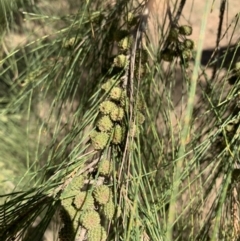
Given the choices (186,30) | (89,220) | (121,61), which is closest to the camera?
(89,220)

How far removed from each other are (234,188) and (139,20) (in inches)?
11.4

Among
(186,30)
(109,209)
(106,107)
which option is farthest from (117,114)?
(186,30)

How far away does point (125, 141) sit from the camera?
26.1 inches

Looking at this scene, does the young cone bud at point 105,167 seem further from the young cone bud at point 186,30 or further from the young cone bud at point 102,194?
the young cone bud at point 186,30

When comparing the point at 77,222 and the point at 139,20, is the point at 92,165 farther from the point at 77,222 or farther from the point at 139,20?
the point at 139,20

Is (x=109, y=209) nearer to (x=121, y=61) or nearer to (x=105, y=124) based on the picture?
(x=105, y=124)

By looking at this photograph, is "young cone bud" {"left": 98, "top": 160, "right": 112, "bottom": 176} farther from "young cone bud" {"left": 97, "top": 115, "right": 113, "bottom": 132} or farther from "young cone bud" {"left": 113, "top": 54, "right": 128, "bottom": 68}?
"young cone bud" {"left": 113, "top": 54, "right": 128, "bottom": 68}

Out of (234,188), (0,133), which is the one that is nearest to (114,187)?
(234,188)

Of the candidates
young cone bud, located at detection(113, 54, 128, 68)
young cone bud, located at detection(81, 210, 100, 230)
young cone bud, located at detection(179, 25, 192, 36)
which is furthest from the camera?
young cone bud, located at detection(179, 25, 192, 36)

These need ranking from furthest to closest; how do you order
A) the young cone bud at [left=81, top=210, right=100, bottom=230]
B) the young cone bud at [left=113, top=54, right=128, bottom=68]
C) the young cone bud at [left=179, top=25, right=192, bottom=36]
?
the young cone bud at [left=179, top=25, right=192, bottom=36], the young cone bud at [left=113, top=54, right=128, bottom=68], the young cone bud at [left=81, top=210, right=100, bottom=230]

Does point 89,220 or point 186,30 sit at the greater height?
point 186,30

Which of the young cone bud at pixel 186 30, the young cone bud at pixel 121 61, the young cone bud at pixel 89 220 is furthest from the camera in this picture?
the young cone bud at pixel 186 30

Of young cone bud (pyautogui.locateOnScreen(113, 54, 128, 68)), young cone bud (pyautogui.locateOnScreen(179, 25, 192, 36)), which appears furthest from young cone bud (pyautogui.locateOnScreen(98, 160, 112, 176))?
young cone bud (pyautogui.locateOnScreen(179, 25, 192, 36))

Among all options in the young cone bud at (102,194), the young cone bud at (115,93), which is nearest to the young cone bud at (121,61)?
the young cone bud at (115,93)
